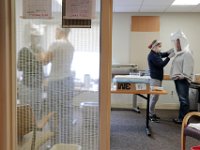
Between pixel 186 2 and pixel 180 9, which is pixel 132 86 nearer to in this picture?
pixel 186 2

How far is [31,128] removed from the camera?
1687 mm

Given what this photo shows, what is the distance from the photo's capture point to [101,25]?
1.57m

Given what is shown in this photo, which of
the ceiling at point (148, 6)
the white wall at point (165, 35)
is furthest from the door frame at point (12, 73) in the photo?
the white wall at point (165, 35)

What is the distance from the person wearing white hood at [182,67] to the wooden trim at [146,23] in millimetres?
1289

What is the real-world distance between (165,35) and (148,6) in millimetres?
963

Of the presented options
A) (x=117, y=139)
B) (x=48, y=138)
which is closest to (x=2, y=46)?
(x=48, y=138)

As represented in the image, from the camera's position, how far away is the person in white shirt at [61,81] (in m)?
1.63

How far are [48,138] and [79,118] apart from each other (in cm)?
25

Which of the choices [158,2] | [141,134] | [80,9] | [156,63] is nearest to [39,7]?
[80,9]

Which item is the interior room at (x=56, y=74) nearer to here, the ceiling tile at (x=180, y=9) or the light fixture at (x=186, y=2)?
the light fixture at (x=186, y=2)

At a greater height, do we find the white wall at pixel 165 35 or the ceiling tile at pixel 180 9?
the ceiling tile at pixel 180 9

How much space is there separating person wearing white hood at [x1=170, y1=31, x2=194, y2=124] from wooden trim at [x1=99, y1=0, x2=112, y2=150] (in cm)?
309

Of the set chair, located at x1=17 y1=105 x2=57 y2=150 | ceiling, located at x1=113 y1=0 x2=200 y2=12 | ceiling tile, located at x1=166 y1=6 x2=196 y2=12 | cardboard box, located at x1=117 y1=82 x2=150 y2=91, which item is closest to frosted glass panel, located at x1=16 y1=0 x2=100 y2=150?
chair, located at x1=17 y1=105 x2=57 y2=150

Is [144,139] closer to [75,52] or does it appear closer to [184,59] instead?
[184,59]
